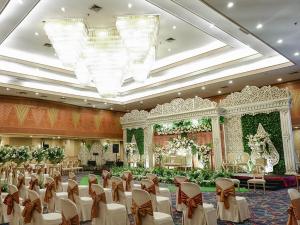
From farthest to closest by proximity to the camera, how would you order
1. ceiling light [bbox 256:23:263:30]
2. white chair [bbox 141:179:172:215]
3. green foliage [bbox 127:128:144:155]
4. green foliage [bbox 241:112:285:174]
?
green foliage [bbox 127:128:144:155], green foliage [bbox 241:112:285:174], ceiling light [bbox 256:23:263:30], white chair [bbox 141:179:172:215]

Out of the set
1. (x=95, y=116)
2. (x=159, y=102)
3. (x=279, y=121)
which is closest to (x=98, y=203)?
(x=279, y=121)

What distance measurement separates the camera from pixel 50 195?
5949 millimetres

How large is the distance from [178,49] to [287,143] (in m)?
5.48

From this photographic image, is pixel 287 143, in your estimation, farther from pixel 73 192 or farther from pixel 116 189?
pixel 73 192

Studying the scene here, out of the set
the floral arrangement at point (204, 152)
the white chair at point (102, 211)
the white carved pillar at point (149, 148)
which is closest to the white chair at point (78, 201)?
the white chair at point (102, 211)

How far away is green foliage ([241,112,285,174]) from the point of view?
10914 millimetres

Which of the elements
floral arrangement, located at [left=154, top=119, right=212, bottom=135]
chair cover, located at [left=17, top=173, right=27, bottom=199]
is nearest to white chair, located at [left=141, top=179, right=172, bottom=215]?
chair cover, located at [left=17, top=173, right=27, bottom=199]

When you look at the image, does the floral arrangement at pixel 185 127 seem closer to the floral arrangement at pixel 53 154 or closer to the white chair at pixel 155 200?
the floral arrangement at pixel 53 154

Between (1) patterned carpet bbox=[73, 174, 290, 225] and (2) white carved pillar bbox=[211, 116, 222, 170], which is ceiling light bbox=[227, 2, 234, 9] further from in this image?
(2) white carved pillar bbox=[211, 116, 222, 170]

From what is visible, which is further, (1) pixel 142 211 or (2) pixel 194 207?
(2) pixel 194 207

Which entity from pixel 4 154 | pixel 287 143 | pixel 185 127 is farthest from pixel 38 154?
pixel 287 143

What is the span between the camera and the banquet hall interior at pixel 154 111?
17.2 ft

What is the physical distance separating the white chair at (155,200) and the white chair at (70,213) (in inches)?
89.1

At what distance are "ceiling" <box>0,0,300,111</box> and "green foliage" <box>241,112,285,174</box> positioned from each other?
1783 mm
